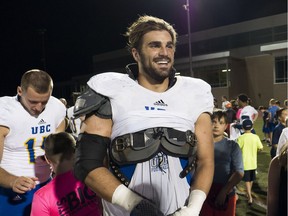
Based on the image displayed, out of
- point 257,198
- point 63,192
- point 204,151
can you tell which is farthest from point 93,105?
point 257,198

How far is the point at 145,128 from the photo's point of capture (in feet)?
5.92

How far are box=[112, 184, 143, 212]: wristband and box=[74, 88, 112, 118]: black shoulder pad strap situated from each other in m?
0.44

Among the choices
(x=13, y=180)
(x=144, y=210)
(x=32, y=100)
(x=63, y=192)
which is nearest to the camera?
(x=144, y=210)

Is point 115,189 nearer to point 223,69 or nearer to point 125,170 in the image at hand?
point 125,170

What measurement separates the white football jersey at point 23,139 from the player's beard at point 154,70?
166 centimetres

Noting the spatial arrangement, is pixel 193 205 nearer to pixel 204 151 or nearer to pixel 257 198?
pixel 204 151

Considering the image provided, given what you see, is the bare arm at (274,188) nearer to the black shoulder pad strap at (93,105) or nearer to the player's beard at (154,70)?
the player's beard at (154,70)

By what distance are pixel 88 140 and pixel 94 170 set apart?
18 centimetres

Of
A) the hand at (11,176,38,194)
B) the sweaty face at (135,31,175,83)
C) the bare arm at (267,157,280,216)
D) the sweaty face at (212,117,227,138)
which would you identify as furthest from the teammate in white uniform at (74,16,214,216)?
the sweaty face at (212,117,227,138)

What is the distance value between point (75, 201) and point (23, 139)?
1.09m

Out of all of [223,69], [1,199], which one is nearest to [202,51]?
[223,69]

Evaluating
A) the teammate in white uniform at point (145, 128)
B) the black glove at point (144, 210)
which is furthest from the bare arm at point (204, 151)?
the black glove at point (144, 210)

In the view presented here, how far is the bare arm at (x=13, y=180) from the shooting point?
8.74 ft

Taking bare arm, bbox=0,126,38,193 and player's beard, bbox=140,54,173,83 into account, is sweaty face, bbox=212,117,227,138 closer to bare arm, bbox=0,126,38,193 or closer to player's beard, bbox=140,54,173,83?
player's beard, bbox=140,54,173,83
